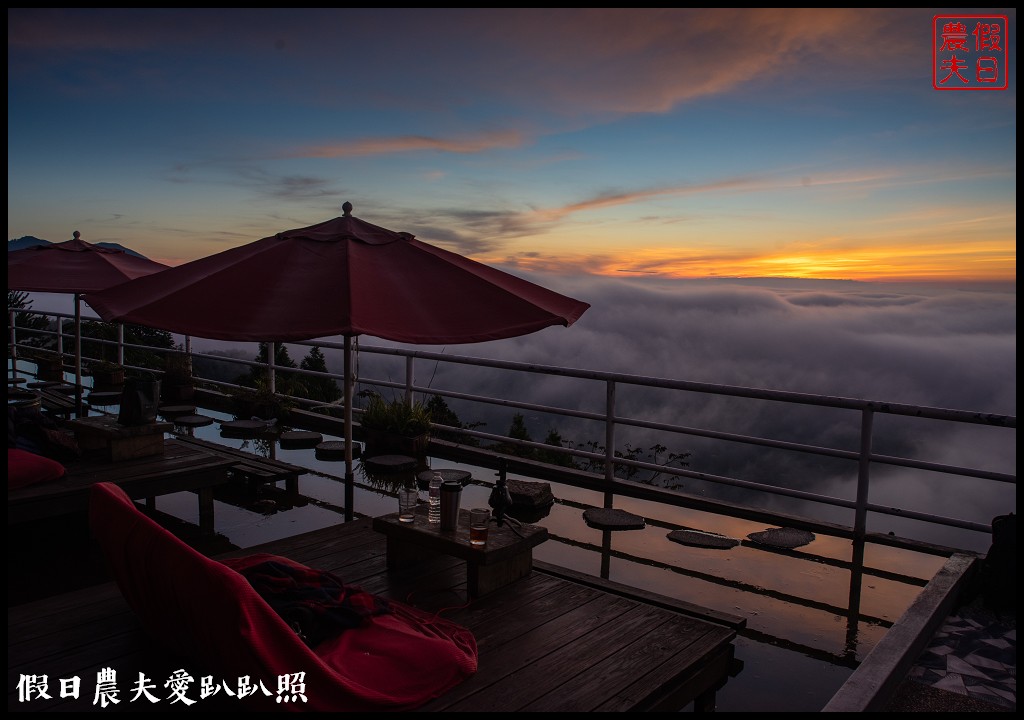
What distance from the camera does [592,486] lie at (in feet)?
21.6

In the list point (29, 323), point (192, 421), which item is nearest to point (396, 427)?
point (192, 421)

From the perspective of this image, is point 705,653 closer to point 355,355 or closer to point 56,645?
point 56,645

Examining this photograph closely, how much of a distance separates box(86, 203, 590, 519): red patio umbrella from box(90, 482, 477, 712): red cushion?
1.02m

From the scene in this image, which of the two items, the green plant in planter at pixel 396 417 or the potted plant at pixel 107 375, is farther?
the potted plant at pixel 107 375

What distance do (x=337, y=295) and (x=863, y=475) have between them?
161 inches

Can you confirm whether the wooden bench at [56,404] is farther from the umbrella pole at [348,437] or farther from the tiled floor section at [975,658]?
the tiled floor section at [975,658]

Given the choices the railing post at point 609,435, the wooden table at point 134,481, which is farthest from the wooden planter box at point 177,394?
the railing post at point 609,435

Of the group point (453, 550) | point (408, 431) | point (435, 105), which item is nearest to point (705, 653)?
point (453, 550)

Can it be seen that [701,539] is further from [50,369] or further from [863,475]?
[50,369]

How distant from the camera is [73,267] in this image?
830cm

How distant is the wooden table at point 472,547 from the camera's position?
3.62 meters

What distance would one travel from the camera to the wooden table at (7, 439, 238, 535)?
15.2 ft

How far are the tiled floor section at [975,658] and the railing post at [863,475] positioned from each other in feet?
3.44

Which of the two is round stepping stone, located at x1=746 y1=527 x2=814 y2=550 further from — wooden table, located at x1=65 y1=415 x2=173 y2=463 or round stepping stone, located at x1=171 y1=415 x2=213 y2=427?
round stepping stone, located at x1=171 y1=415 x2=213 y2=427
